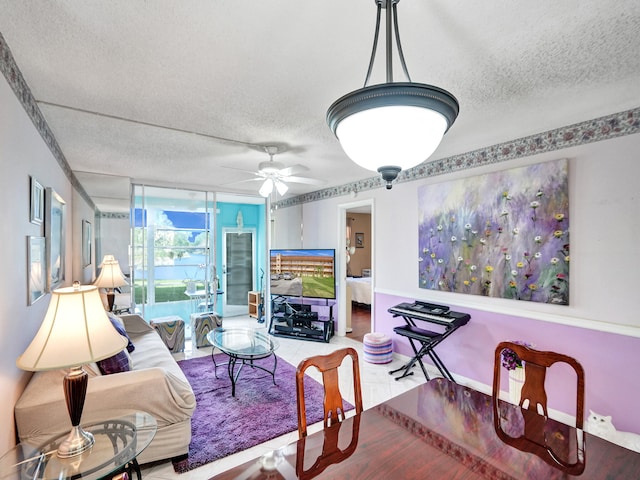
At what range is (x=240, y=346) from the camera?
3.49 metres

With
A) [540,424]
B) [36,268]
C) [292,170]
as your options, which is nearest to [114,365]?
[36,268]

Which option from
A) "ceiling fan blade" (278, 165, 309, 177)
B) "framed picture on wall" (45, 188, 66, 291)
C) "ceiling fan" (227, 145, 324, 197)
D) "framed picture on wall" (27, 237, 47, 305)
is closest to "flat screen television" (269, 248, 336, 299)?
"ceiling fan" (227, 145, 324, 197)

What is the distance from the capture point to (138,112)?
96.9 inches

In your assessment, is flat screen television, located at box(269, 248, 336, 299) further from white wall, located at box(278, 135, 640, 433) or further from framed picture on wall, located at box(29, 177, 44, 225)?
framed picture on wall, located at box(29, 177, 44, 225)

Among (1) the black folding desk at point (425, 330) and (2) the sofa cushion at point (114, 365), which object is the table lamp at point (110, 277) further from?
(1) the black folding desk at point (425, 330)

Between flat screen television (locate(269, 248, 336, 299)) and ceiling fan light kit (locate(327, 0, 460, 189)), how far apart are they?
4069 mm

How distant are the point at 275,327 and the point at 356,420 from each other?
4004 mm

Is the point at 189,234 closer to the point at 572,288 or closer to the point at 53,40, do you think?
the point at 53,40

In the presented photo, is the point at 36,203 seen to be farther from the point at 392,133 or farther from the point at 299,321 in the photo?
the point at 299,321

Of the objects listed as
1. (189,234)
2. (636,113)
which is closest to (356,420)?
(636,113)

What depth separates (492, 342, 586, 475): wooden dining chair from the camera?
1.23m

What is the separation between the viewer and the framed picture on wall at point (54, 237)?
253 cm

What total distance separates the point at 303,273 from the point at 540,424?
4.00m

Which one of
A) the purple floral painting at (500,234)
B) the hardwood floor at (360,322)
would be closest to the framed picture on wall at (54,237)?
the purple floral painting at (500,234)
